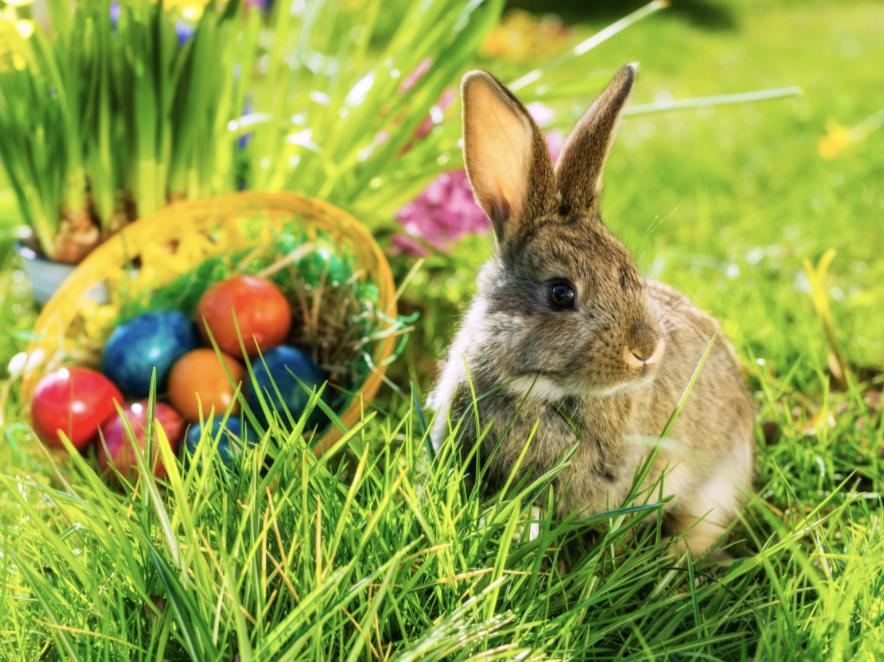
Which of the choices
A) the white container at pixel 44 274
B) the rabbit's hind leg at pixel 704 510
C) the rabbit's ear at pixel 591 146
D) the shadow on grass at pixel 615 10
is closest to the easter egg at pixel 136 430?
the white container at pixel 44 274

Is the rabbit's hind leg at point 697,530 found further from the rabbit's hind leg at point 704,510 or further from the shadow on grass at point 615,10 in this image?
the shadow on grass at point 615,10

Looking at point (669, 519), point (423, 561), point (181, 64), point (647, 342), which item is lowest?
point (669, 519)

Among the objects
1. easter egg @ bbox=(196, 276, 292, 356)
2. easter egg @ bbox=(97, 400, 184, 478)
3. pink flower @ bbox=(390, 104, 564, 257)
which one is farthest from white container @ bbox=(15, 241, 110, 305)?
pink flower @ bbox=(390, 104, 564, 257)

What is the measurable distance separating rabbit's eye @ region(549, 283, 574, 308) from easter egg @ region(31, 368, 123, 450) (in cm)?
140

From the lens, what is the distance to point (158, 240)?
2520 millimetres

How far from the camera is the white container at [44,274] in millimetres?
2742

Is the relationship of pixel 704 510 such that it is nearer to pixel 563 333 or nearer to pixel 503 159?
pixel 563 333

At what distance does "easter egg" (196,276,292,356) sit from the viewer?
2.28 m

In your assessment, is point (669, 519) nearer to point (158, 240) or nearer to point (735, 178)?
point (158, 240)

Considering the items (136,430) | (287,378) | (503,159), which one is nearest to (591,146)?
(503,159)

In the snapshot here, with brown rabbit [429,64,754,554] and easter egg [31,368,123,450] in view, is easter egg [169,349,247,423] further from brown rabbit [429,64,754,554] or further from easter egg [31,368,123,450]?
brown rabbit [429,64,754,554]

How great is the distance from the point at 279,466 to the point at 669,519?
1.22 metres

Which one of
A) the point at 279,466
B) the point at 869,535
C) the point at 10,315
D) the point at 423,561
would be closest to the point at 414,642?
the point at 423,561

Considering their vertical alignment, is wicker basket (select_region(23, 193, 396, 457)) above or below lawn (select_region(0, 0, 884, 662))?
above
